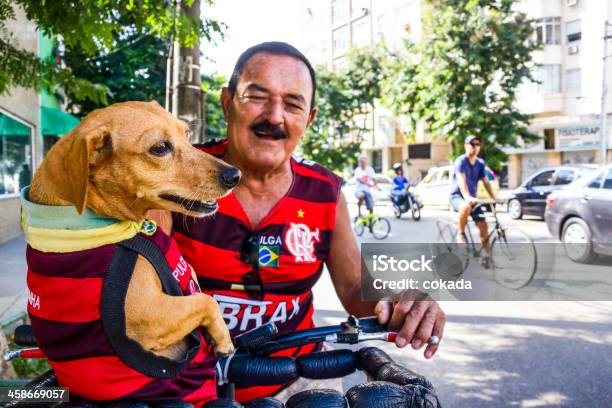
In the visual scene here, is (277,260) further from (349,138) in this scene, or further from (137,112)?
(349,138)

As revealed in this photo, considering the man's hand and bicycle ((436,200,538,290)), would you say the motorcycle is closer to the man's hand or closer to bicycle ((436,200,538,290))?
bicycle ((436,200,538,290))

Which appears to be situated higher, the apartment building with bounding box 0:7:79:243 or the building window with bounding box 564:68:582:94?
the building window with bounding box 564:68:582:94

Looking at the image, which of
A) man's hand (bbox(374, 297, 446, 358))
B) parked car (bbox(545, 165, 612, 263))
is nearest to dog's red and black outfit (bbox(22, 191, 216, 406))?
man's hand (bbox(374, 297, 446, 358))

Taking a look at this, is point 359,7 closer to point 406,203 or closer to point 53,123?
point 406,203

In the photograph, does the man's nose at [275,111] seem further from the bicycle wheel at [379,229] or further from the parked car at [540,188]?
the parked car at [540,188]

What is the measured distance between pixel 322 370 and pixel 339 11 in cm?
5408

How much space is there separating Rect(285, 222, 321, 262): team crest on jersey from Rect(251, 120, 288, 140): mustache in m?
0.37

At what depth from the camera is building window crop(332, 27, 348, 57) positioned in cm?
5003

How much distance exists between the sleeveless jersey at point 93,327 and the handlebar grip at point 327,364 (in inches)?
12.1

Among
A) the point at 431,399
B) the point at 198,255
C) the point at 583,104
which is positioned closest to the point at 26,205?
the point at 198,255

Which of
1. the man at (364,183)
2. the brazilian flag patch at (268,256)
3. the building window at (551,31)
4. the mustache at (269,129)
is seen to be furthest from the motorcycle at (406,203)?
the building window at (551,31)

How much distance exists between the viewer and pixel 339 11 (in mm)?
51719

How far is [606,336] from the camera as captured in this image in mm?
5520

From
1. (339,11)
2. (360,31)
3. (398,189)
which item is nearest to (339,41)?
(339,11)
